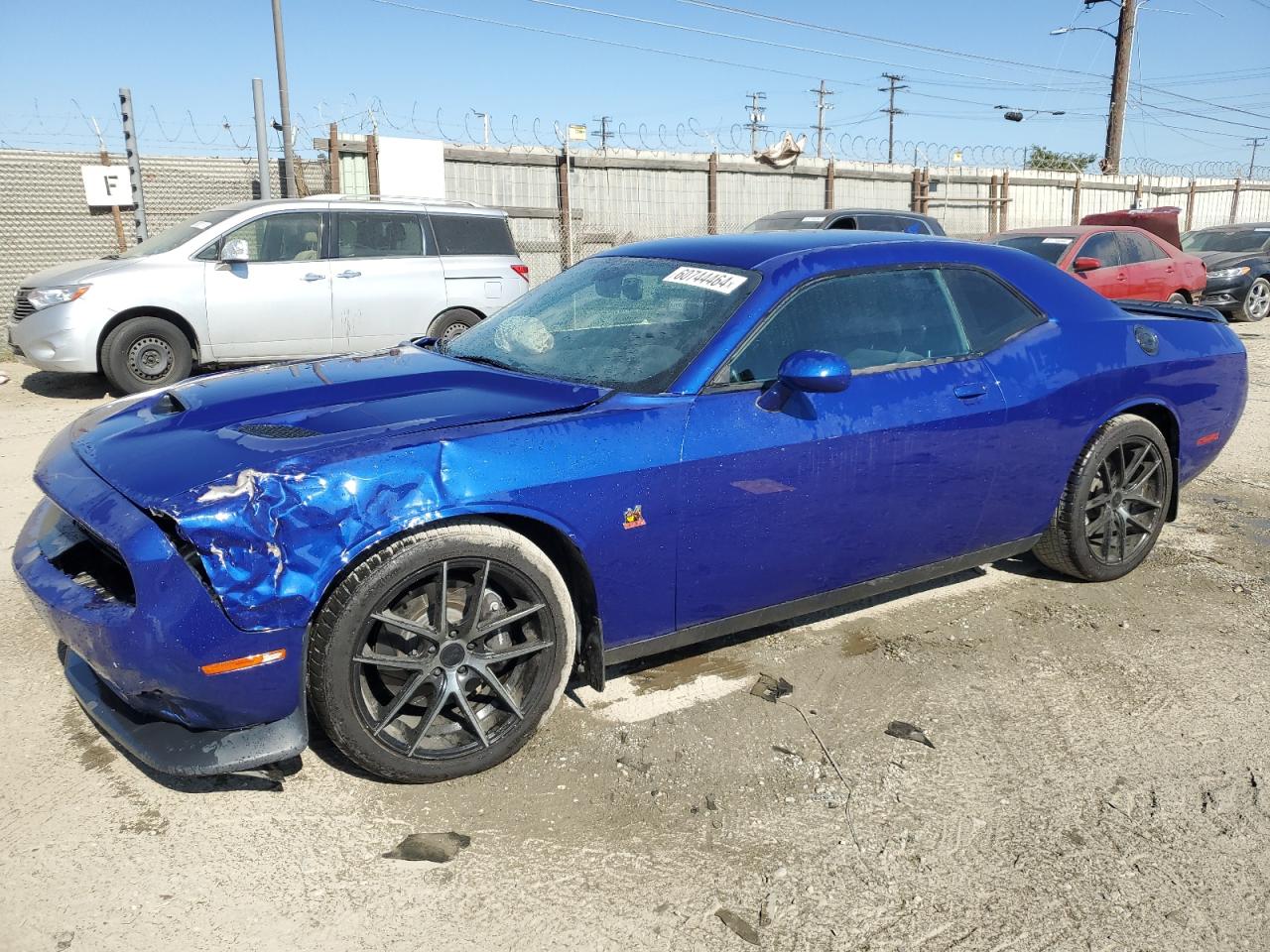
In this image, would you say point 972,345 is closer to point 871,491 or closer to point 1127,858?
point 871,491

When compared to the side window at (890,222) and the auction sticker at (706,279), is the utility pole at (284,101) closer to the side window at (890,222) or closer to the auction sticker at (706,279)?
the side window at (890,222)

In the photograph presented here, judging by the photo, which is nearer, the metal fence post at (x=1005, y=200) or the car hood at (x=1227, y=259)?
the car hood at (x=1227, y=259)

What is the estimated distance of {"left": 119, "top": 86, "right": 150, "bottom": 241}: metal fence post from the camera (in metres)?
12.3

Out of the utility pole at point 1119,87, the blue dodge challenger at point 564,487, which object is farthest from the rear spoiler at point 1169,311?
the utility pole at point 1119,87

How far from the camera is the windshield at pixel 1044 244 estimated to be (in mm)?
11703

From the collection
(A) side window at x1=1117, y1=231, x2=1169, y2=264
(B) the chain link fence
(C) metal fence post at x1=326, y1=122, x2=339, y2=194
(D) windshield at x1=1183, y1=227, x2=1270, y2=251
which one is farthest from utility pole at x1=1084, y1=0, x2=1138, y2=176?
(C) metal fence post at x1=326, y1=122, x2=339, y2=194

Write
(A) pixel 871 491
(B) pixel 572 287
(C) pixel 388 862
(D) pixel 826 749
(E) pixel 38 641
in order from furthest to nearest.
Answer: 1. (B) pixel 572 287
2. (E) pixel 38 641
3. (A) pixel 871 491
4. (D) pixel 826 749
5. (C) pixel 388 862

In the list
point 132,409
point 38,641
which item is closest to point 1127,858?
point 132,409

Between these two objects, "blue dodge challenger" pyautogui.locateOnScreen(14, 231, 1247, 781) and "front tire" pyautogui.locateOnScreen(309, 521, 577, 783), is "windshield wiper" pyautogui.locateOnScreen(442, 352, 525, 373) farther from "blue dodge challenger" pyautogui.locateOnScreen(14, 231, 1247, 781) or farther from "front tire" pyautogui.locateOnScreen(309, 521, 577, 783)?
"front tire" pyautogui.locateOnScreen(309, 521, 577, 783)

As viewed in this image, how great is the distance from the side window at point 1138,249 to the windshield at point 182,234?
1004cm

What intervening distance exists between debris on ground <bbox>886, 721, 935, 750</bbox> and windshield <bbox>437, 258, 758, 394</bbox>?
1.36 meters

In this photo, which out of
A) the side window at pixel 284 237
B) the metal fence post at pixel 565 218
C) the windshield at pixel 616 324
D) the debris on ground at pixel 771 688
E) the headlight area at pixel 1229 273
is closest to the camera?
the windshield at pixel 616 324

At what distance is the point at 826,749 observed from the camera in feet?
10.6

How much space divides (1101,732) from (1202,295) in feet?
47.2
